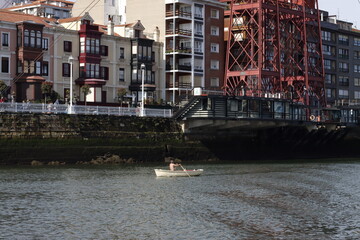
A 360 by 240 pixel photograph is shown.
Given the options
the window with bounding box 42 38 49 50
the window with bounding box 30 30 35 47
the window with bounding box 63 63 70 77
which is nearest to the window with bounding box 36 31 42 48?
the window with bounding box 30 30 35 47

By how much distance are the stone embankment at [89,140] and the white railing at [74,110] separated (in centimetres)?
55

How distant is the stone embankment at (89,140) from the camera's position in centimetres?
7312

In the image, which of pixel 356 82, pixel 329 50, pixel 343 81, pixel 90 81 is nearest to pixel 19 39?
pixel 90 81

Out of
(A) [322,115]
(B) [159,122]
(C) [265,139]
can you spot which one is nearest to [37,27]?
(B) [159,122]

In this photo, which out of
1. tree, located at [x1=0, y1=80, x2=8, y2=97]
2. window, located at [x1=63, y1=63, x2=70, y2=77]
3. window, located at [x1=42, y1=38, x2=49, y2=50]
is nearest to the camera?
tree, located at [x1=0, y1=80, x2=8, y2=97]

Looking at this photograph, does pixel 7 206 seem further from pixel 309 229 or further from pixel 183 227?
pixel 309 229

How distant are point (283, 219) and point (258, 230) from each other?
13.4 ft

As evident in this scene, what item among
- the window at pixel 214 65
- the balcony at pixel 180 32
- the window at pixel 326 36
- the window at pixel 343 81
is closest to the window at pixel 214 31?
the window at pixel 214 65

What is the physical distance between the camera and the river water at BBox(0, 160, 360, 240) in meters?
40.2

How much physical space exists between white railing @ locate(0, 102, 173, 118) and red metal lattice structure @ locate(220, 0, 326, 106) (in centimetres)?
2510

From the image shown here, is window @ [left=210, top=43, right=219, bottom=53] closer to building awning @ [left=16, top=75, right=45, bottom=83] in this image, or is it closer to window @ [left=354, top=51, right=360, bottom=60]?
building awning @ [left=16, top=75, right=45, bottom=83]

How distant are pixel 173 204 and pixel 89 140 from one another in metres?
30.1

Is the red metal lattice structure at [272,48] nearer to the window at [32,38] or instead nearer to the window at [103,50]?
A: the window at [103,50]

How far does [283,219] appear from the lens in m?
44.2
